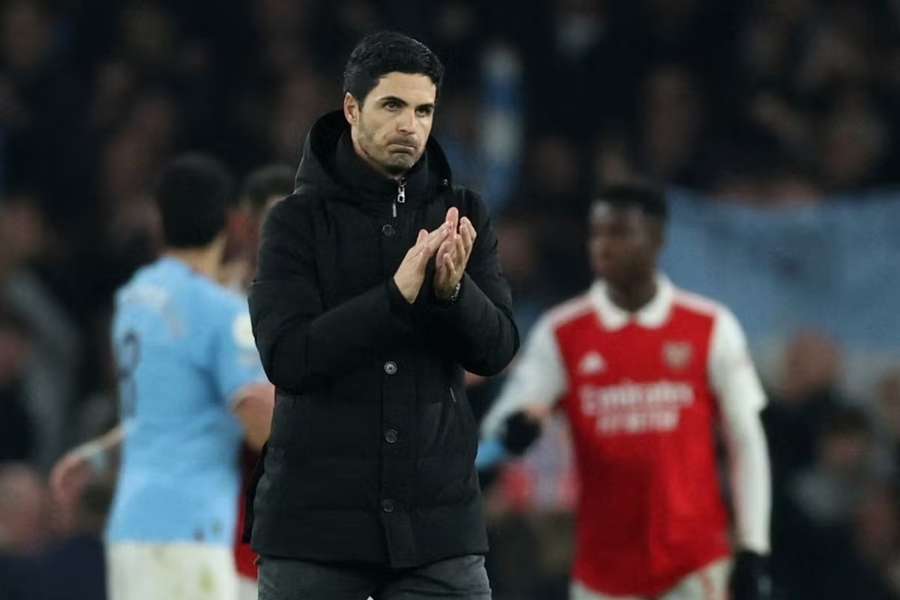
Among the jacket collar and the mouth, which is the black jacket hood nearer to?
the mouth

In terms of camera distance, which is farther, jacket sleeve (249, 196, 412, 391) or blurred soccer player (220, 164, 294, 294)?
blurred soccer player (220, 164, 294, 294)

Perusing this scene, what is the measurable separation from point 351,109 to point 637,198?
2.58 m

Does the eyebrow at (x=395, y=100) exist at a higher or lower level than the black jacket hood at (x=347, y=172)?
higher

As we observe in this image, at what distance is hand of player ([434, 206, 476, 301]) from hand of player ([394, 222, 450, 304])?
0.6 inches

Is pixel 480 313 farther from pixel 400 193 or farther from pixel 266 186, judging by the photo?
pixel 266 186

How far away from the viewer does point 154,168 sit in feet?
37.7

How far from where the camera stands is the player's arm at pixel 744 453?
7.12 meters

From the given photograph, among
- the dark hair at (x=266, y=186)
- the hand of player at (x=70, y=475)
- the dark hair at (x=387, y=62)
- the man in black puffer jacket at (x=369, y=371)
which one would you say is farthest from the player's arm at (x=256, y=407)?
the dark hair at (x=387, y=62)

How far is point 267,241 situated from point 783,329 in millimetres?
5673

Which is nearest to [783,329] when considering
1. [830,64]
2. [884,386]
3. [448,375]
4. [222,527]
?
[884,386]

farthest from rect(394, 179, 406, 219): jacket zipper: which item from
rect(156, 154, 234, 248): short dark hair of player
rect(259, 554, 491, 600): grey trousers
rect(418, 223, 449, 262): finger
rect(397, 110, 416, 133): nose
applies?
rect(156, 154, 234, 248): short dark hair of player

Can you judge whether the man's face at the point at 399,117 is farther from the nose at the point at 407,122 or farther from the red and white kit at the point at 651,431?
the red and white kit at the point at 651,431

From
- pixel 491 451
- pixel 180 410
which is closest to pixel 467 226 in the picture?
pixel 180 410

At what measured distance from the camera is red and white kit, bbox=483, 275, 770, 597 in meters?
7.28
